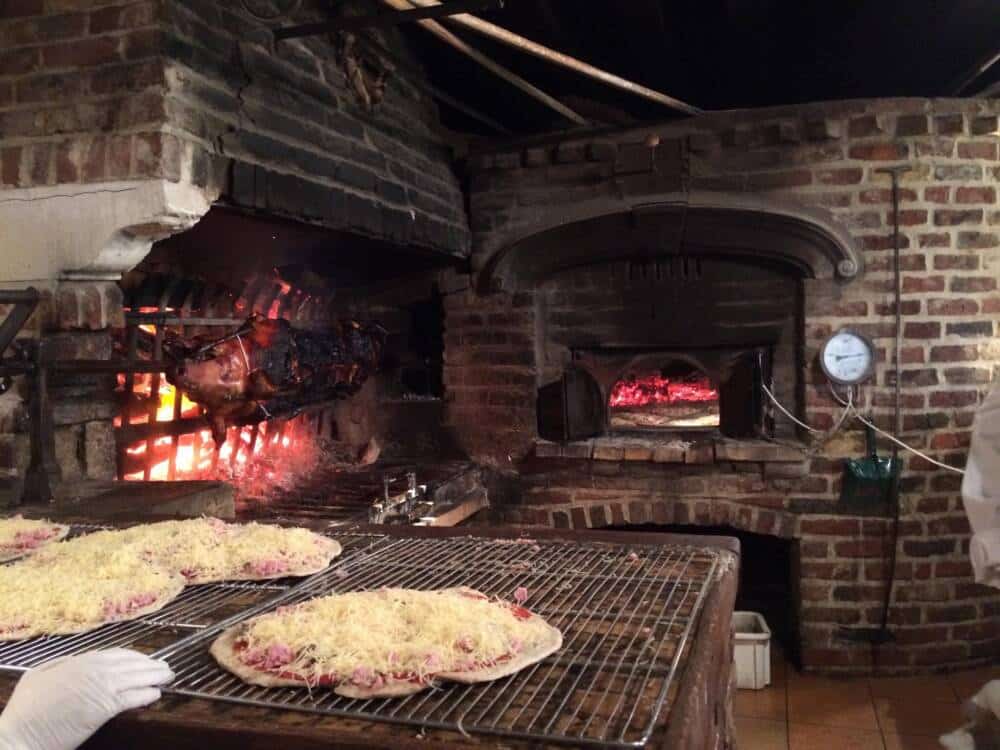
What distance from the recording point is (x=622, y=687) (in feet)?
3.31

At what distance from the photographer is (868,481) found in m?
3.69

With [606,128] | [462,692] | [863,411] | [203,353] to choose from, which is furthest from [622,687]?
[606,128]

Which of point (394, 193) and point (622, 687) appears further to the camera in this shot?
point (394, 193)

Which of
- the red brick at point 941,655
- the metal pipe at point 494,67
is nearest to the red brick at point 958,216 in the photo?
the metal pipe at point 494,67

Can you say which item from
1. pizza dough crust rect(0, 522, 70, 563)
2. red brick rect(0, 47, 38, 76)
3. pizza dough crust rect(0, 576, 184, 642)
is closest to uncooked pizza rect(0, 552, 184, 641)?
pizza dough crust rect(0, 576, 184, 642)

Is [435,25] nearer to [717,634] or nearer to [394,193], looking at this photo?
[394,193]

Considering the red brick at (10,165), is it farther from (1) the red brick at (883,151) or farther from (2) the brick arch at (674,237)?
(1) the red brick at (883,151)

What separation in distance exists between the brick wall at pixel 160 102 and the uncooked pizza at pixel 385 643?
1.39 meters

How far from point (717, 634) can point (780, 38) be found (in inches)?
125

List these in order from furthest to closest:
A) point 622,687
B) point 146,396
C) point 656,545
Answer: point 146,396 → point 656,545 → point 622,687

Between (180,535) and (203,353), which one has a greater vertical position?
(203,353)

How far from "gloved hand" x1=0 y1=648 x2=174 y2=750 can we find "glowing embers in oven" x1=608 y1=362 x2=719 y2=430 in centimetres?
386

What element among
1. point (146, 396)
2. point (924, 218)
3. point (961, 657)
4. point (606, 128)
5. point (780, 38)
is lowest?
point (961, 657)

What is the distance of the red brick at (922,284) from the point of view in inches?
144
